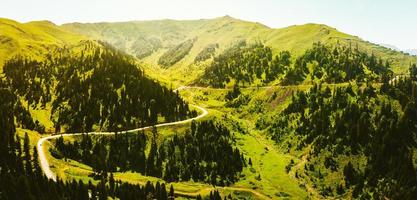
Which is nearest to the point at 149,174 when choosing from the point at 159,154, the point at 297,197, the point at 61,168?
the point at 159,154

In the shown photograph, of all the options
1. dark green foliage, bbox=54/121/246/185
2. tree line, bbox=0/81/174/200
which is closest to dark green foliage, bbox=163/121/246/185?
dark green foliage, bbox=54/121/246/185

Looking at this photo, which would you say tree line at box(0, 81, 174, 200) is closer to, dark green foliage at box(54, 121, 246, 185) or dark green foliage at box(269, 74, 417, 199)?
dark green foliage at box(54, 121, 246, 185)

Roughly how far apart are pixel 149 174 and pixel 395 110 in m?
114

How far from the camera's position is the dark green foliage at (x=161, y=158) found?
7052 inches

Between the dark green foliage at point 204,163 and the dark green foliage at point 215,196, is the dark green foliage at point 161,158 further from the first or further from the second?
the dark green foliage at point 215,196

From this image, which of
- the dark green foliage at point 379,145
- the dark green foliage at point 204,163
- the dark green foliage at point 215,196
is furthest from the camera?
the dark green foliage at point 204,163

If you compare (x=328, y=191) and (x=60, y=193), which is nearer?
(x=60, y=193)

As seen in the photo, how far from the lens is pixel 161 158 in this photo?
18988 cm

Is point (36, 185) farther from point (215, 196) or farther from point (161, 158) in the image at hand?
point (161, 158)

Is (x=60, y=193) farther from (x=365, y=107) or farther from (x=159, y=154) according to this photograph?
(x=365, y=107)

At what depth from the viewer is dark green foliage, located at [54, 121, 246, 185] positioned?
17912 centimetres

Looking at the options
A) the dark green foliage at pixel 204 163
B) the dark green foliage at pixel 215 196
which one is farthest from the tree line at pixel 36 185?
the dark green foliage at pixel 204 163

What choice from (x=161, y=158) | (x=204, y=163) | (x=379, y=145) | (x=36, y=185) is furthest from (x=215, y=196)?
(x=379, y=145)

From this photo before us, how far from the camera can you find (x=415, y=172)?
16262 cm
